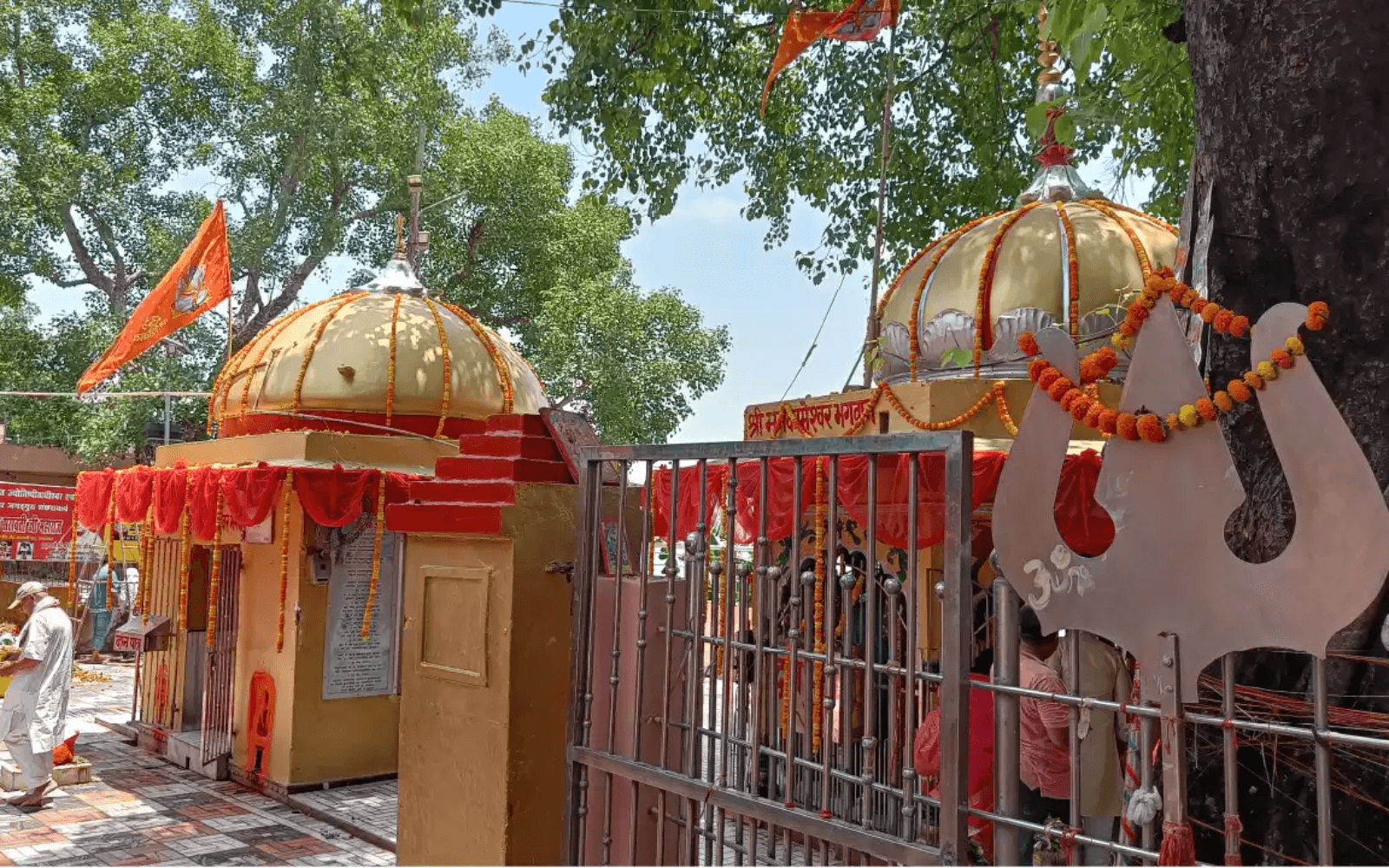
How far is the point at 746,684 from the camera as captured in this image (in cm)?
346

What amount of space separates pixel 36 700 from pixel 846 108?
32.9 feet

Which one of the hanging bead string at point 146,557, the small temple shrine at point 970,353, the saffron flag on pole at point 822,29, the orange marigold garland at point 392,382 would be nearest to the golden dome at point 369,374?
the orange marigold garland at point 392,382

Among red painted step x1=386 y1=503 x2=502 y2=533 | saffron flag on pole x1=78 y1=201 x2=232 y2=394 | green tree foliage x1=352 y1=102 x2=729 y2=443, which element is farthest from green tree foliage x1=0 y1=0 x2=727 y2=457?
red painted step x1=386 y1=503 x2=502 y2=533

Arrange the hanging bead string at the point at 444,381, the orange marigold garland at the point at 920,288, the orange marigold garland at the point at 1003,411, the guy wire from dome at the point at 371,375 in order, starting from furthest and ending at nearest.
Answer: the hanging bead string at the point at 444,381, the guy wire from dome at the point at 371,375, the orange marigold garland at the point at 920,288, the orange marigold garland at the point at 1003,411

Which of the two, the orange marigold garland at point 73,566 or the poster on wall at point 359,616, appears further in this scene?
the orange marigold garland at point 73,566

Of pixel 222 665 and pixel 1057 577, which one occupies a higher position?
pixel 1057 577

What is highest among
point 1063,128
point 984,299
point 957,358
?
point 984,299

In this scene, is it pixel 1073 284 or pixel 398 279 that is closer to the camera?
pixel 1073 284

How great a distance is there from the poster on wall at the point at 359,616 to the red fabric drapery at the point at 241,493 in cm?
46

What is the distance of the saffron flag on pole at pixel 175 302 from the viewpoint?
12273 millimetres

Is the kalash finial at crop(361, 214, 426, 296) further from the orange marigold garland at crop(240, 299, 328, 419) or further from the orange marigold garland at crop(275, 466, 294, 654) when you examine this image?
the orange marigold garland at crop(275, 466, 294, 654)

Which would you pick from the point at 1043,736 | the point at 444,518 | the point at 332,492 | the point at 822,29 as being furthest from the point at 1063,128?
the point at 332,492

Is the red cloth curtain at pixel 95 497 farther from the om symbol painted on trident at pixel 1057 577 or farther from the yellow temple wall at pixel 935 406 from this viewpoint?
the om symbol painted on trident at pixel 1057 577

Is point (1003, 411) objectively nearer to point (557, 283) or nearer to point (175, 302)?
point (175, 302)
